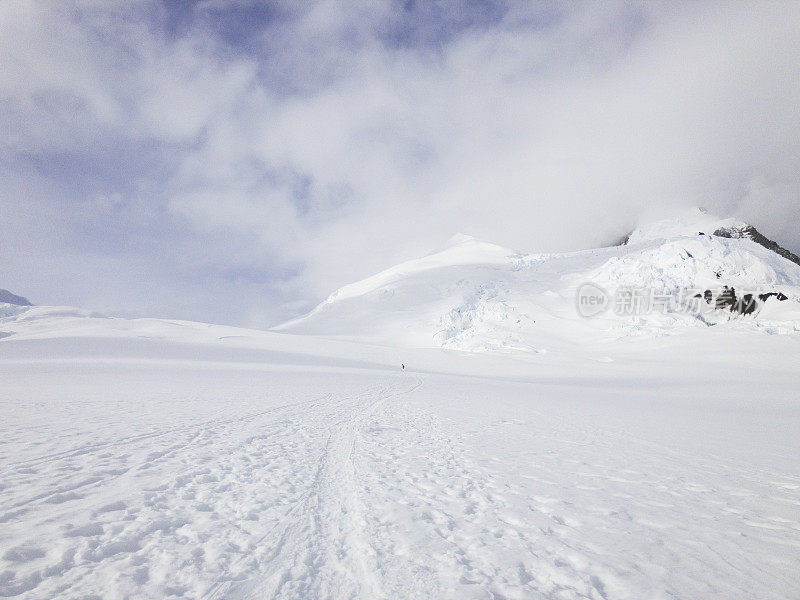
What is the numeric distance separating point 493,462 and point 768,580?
400cm

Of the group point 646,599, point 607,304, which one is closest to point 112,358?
Result: point 646,599

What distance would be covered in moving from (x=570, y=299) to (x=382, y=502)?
82.8 m

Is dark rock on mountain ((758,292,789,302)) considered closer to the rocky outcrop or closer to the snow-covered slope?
the rocky outcrop

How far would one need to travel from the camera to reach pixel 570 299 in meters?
78.4

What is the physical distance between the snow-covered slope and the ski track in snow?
53459mm

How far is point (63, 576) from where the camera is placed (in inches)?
119

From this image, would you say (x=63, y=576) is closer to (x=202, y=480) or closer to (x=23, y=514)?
(x=23, y=514)

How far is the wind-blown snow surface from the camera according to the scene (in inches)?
127

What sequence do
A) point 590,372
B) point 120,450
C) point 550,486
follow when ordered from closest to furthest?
1. point 550,486
2. point 120,450
3. point 590,372

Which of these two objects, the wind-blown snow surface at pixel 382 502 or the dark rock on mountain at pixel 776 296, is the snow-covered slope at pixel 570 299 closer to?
the dark rock on mountain at pixel 776 296

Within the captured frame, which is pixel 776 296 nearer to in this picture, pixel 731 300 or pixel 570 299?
pixel 731 300

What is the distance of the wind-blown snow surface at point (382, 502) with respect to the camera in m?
3.22

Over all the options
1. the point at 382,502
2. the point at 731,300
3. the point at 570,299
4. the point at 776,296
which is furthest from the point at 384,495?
the point at 570,299

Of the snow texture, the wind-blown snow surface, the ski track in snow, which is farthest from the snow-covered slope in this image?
the ski track in snow
